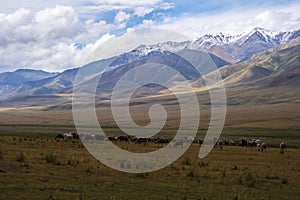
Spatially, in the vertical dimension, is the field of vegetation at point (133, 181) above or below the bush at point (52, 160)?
below

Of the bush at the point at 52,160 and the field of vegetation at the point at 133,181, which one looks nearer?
the field of vegetation at the point at 133,181

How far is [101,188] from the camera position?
18062 millimetres

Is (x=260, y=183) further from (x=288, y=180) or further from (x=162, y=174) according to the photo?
(x=162, y=174)

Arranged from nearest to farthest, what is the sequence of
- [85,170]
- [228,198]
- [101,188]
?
[228,198]
[101,188]
[85,170]

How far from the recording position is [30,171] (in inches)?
856

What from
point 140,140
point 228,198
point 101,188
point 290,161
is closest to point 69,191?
point 101,188

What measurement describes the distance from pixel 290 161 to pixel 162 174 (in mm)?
13617

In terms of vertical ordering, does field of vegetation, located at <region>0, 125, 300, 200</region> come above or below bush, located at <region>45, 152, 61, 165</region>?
below

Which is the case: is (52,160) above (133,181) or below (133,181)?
above

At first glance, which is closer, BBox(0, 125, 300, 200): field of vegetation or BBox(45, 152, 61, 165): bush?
BBox(0, 125, 300, 200): field of vegetation

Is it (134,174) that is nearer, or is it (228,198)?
(228,198)

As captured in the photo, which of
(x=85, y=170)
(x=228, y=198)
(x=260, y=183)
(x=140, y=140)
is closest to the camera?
(x=228, y=198)

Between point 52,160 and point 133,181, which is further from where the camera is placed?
point 52,160

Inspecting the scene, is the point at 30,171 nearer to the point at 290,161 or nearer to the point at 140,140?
the point at 290,161
